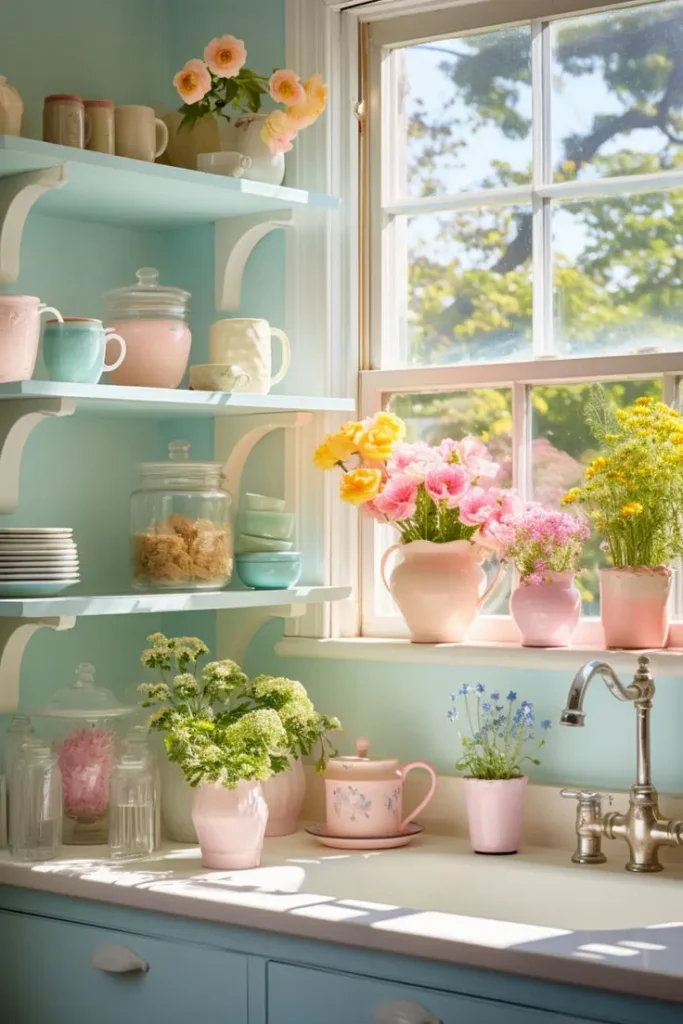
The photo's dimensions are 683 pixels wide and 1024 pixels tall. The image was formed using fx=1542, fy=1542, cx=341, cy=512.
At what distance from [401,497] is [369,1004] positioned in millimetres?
903

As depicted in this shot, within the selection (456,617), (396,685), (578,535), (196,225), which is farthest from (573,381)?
(196,225)

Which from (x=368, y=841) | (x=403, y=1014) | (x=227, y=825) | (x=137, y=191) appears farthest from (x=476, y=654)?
(x=137, y=191)

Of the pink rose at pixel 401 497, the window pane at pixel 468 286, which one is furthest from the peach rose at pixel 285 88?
the pink rose at pixel 401 497

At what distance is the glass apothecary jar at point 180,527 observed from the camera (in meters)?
2.67

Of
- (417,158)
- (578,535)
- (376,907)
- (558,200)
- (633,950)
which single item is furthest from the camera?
(417,158)

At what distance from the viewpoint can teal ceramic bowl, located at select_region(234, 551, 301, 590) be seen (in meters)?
2.75

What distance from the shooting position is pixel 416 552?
270 cm

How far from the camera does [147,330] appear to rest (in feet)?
8.75

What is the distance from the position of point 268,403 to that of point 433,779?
2.34 feet

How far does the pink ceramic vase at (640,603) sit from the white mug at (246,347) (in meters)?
0.71

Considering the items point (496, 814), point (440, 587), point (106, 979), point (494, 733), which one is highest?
point (440, 587)

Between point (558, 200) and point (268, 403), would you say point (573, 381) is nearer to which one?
point (558, 200)

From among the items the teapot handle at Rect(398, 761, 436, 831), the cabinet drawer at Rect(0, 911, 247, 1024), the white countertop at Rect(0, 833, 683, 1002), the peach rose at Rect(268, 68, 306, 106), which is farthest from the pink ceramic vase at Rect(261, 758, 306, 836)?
the peach rose at Rect(268, 68, 306, 106)

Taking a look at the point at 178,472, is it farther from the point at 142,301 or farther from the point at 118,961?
the point at 118,961
